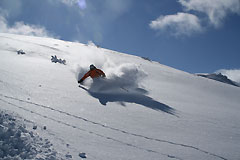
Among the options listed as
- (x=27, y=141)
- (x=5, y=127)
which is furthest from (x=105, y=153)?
(x=5, y=127)

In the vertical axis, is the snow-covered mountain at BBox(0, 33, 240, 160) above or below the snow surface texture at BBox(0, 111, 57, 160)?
above

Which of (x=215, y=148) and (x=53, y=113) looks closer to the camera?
(x=215, y=148)

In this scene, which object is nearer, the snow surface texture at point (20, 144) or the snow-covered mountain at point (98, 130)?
the snow surface texture at point (20, 144)

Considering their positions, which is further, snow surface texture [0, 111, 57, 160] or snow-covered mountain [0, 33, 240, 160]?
snow-covered mountain [0, 33, 240, 160]

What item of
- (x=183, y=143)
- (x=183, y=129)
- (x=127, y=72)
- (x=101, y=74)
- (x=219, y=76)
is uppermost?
(x=219, y=76)

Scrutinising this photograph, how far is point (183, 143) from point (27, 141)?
3083mm

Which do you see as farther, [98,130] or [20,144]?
[98,130]

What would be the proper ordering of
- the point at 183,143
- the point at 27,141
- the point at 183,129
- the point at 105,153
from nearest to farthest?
1. the point at 27,141
2. the point at 105,153
3. the point at 183,143
4. the point at 183,129

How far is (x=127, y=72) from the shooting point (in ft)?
40.6

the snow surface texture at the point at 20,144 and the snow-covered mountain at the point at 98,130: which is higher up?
the snow-covered mountain at the point at 98,130

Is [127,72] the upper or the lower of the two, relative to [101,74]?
upper

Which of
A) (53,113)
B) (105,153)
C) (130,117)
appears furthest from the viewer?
(130,117)

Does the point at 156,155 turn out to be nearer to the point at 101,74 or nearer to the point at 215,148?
the point at 215,148

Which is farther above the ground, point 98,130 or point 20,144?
point 98,130
